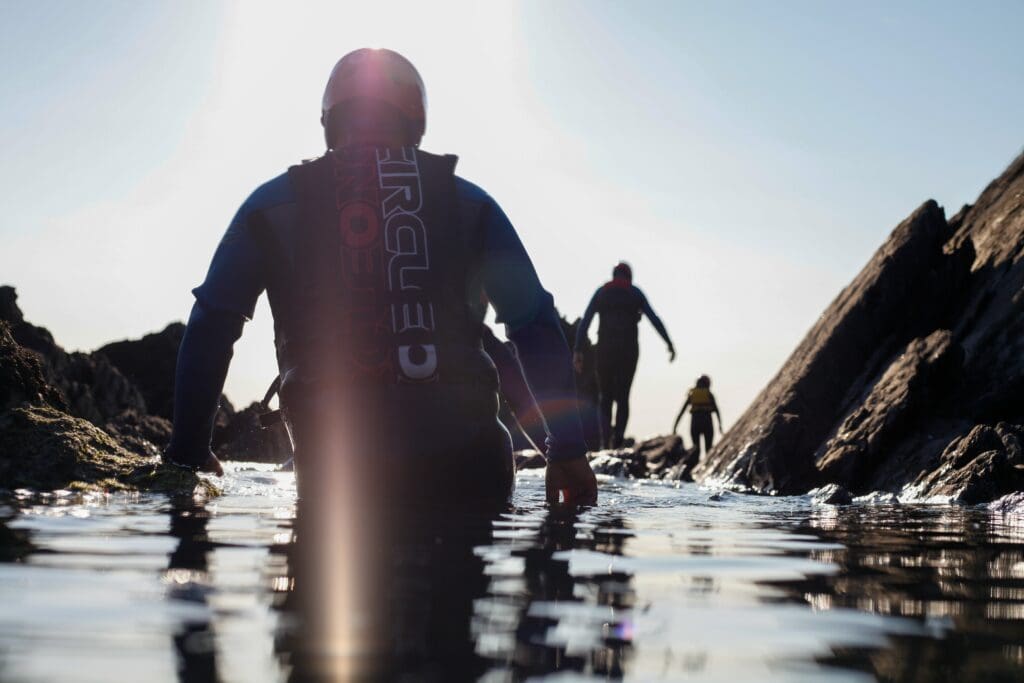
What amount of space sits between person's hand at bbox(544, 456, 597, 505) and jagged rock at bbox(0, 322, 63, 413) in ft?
8.69

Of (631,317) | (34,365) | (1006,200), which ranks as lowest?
(34,365)

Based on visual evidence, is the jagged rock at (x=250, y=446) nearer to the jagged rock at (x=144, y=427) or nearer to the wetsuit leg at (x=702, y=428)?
the jagged rock at (x=144, y=427)

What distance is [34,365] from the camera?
5328mm

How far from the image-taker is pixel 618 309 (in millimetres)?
13969

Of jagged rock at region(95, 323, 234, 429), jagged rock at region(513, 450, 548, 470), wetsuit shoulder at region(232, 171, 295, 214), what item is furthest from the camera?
jagged rock at region(95, 323, 234, 429)

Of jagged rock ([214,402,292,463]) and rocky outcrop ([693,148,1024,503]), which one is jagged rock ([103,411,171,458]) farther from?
rocky outcrop ([693,148,1024,503])

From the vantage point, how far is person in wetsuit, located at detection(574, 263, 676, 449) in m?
14.0

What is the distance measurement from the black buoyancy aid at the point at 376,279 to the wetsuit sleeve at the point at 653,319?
10333mm

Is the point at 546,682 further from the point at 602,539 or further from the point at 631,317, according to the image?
the point at 631,317

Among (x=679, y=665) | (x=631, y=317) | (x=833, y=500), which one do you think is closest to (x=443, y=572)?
(x=679, y=665)

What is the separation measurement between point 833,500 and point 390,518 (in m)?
4.76

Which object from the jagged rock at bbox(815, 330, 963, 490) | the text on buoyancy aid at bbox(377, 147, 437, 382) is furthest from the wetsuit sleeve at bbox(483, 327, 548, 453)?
the jagged rock at bbox(815, 330, 963, 490)

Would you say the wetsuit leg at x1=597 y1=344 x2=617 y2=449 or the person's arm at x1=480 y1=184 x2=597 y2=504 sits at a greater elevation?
the wetsuit leg at x1=597 y1=344 x2=617 y2=449

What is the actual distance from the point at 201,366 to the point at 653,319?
Result: 1067cm
